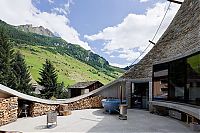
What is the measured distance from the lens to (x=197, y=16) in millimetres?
15578

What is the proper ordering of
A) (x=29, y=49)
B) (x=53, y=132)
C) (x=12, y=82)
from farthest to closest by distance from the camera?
(x=29, y=49), (x=12, y=82), (x=53, y=132)

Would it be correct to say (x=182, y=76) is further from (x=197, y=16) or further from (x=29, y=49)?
(x=29, y=49)

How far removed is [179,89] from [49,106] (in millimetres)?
8075

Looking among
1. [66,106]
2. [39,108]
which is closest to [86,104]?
[66,106]

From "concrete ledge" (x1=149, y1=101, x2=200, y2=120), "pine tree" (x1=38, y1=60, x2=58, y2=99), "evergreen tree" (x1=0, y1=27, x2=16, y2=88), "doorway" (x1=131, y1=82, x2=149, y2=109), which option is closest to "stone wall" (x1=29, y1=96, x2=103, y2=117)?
"doorway" (x1=131, y1=82, x2=149, y2=109)

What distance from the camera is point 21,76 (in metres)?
49.1

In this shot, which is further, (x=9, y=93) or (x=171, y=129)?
(x=9, y=93)

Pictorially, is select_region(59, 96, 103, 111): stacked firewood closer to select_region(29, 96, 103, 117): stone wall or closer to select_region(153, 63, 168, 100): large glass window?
select_region(29, 96, 103, 117): stone wall

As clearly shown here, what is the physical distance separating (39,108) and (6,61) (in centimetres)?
3459

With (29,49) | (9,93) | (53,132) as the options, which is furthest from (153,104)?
(29,49)

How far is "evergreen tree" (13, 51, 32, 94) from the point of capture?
4560 cm

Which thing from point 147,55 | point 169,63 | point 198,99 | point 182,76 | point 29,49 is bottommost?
point 198,99

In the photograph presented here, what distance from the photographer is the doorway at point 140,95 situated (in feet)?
57.2

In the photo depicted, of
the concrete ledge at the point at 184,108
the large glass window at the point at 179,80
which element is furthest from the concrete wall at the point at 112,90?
the large glass window at the point at 179,80
